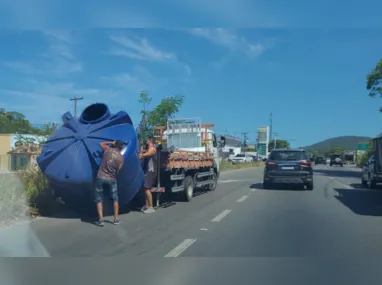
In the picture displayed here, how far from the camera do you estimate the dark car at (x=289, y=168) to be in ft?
59.8

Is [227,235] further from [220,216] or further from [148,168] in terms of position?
[148,168]

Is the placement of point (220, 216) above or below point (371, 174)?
below

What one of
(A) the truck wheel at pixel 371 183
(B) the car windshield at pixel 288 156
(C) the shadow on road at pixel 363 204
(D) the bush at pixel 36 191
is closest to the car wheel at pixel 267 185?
(B) the car windshield at pixel 288 156

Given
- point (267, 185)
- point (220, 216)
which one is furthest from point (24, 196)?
point (267, 185)

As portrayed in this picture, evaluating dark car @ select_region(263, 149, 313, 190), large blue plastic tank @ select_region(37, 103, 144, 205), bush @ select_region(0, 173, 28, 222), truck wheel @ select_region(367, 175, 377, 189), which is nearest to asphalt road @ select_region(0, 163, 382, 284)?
bush @ select_region(0, 173, 28, 222)

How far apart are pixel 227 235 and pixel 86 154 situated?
12.0ft

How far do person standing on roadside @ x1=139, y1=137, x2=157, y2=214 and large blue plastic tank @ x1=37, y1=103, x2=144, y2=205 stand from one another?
1.67ft

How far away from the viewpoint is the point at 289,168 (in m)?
18.2

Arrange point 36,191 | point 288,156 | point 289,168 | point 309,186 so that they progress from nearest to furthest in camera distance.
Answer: point 36,191
point 289,168
point 288,156
point 309,186

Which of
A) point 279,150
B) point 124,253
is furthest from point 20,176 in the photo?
point 279,150

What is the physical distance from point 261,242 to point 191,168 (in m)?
6.79

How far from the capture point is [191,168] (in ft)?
47.0

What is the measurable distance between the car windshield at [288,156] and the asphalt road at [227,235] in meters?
6.03

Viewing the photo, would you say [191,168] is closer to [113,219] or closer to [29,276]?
[113,219]
